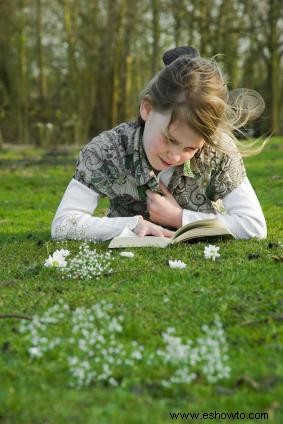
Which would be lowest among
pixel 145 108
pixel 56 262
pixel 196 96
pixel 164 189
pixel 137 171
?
pixel 56 262

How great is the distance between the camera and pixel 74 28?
98.8ft

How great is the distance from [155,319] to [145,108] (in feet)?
8.32

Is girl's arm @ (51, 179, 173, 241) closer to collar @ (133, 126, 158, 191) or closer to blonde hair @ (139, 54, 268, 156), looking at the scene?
collar @ (133, 126, 158, 191)

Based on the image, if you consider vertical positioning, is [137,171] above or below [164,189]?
above

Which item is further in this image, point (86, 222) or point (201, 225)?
point (86, 222)

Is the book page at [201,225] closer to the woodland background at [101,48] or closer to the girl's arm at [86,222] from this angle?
the girl's arm at [86,222]

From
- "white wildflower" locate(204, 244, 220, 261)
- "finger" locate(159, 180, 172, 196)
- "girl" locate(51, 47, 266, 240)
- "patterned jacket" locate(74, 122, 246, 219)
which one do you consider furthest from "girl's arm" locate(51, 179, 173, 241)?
"white wildflower" locate(204, 244, 220, 261)

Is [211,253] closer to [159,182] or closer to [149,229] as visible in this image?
[149,229]

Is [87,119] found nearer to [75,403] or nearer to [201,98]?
[201,98]

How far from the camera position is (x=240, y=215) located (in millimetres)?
6285

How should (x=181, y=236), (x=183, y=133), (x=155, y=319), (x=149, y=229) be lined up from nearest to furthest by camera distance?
(x=155, y=319) < (x=183, y=133) < (x=181, y=236) < (x=149, y=229)

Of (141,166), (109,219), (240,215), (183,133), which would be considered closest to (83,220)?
(109,219)

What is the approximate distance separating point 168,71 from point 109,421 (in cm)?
368

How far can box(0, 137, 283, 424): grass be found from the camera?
294 centimetres
